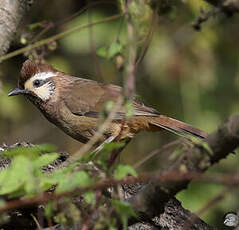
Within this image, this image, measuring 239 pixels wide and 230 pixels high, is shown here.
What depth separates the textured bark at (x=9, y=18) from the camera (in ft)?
16.2

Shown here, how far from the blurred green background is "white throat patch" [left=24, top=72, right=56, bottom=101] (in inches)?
55.3

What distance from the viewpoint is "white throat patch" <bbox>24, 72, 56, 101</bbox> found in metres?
5.79

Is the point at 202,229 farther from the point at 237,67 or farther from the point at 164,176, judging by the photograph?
the point at 237,67

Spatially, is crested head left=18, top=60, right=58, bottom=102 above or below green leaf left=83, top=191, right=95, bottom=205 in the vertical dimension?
below

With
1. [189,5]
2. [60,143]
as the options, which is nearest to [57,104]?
[189,5]

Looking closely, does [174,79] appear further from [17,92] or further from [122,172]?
[122,172]

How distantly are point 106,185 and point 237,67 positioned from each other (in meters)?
5.84

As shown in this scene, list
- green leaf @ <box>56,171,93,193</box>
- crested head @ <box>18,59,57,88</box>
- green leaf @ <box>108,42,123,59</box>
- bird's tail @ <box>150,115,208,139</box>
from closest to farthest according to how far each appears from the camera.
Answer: green leaf @ <box>56,171,93,193</box>, green leaf @ <box>108,42,123,59</box>, bird's tail @ <box>150,115,208,139</box>, crested head @ <box>18,59,57,88</box>

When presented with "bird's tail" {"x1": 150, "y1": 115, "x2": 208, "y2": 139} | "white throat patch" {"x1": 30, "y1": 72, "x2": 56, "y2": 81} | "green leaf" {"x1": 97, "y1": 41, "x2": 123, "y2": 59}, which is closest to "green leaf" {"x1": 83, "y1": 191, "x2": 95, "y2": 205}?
"green leaf" {"x1": 97, "y1": 41, "x2": 123, "y2": 59}

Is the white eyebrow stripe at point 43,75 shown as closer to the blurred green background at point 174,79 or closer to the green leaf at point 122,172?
the blurred green background at point 174,79

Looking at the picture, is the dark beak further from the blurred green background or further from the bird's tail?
the blurred green background

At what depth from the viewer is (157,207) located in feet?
10.2

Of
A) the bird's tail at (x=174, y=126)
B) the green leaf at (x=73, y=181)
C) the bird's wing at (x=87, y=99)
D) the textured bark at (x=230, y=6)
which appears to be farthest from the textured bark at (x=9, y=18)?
the green leaf at (x=73, y=181)

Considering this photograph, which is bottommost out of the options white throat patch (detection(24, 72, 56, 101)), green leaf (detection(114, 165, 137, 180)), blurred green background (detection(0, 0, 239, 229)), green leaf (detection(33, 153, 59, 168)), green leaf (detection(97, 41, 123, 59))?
blurred green background (detection(0, 0, 239, 229))
